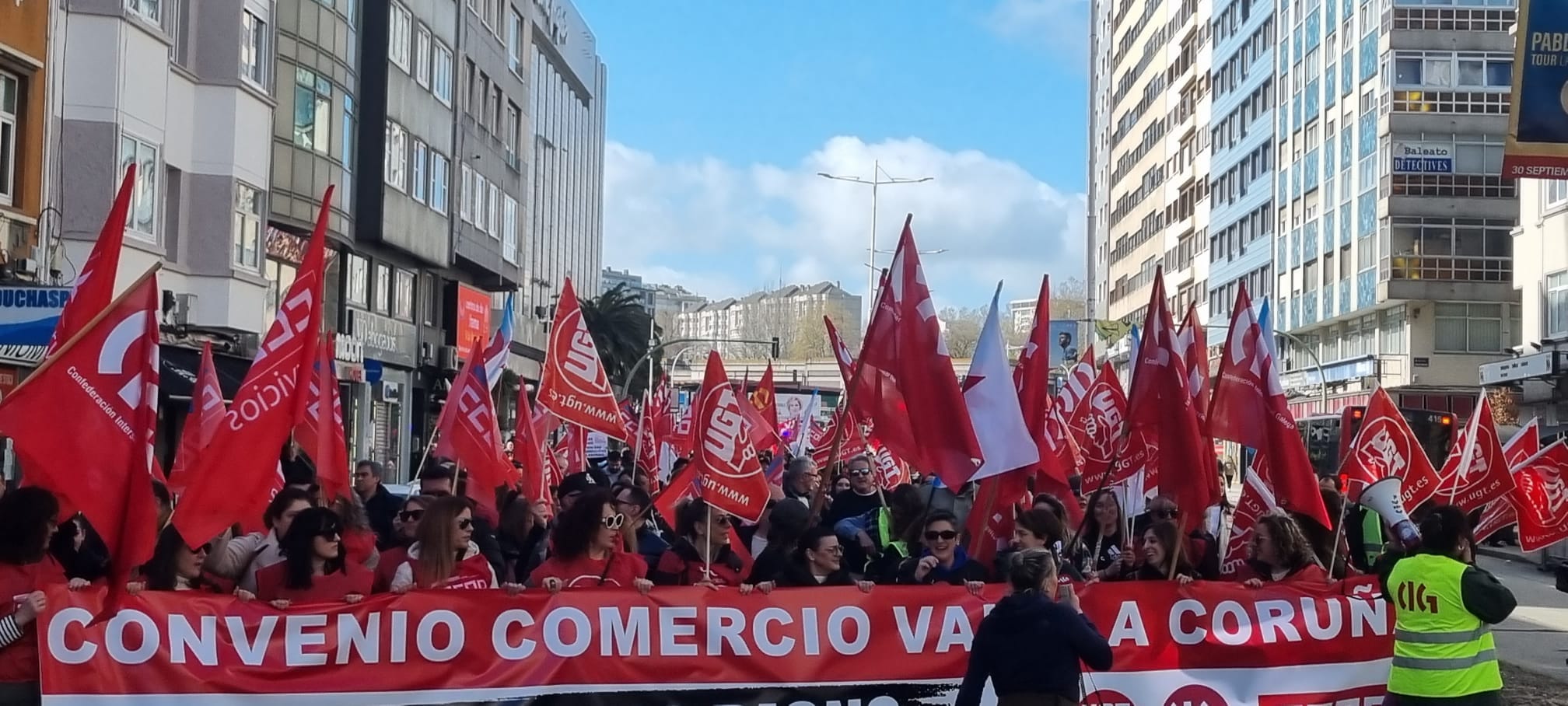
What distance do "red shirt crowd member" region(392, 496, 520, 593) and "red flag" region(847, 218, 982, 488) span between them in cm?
233

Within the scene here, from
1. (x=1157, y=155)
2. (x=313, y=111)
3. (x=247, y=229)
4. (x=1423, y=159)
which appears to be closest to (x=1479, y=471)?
(x=247, y=229)

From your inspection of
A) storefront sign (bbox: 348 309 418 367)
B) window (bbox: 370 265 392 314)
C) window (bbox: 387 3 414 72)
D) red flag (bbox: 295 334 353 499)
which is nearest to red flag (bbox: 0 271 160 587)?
red flag (bbox: 295 334 353 499)

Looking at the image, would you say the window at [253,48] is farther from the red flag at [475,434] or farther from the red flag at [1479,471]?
the red flag at [1479,471]

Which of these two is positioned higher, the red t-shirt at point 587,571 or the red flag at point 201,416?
the red flag at point 201,416

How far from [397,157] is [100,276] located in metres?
29.5

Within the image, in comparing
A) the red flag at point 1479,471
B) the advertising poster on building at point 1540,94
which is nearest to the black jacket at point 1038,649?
the red flag at point 1479,471

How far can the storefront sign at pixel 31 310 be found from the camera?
13.1 meters

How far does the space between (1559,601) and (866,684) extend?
16.3m

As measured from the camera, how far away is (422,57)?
39156 mm

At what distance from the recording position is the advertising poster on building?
56.8 feet

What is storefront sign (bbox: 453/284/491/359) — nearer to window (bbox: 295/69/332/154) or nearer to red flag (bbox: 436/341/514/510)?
window (bbox: 295/69/332/154)

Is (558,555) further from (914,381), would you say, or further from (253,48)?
(253,48)

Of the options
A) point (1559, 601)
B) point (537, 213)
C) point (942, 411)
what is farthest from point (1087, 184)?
point (942, 411)

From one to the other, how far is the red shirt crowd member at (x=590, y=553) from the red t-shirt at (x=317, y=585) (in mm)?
838
